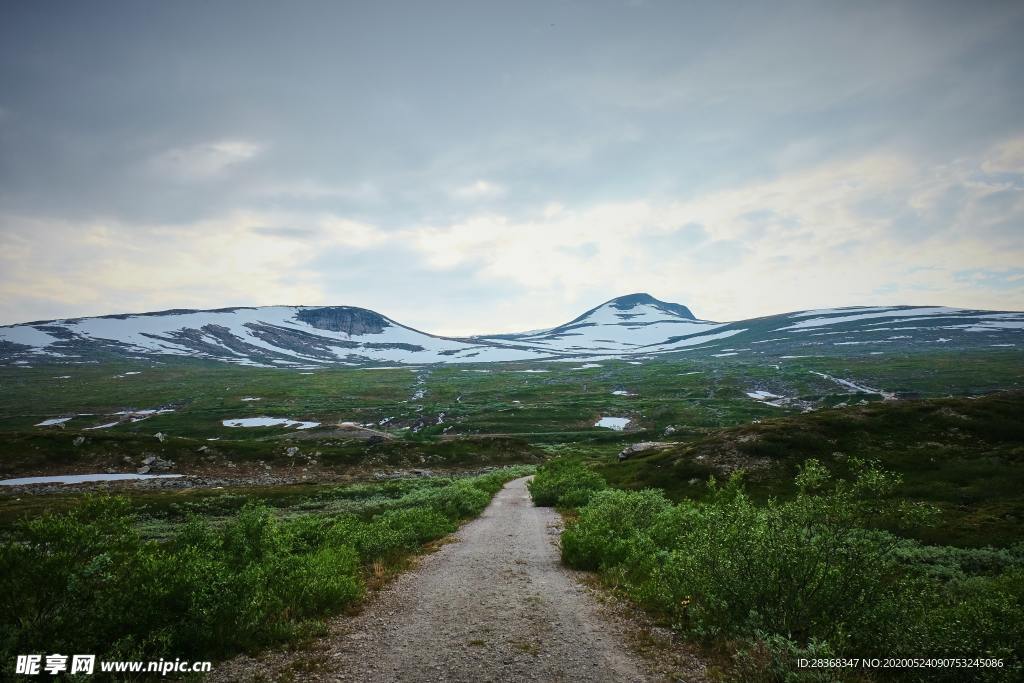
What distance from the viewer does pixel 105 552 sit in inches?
357

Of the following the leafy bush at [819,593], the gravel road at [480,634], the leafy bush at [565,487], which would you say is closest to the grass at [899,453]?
the leafy bush at [565,487]

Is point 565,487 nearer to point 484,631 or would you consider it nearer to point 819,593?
point 484,631

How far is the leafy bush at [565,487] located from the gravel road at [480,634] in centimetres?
1931

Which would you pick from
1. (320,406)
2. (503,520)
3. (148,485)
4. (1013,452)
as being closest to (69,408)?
(320,406)

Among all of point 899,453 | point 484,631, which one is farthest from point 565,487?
point 899,453

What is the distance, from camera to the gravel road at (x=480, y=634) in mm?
9694

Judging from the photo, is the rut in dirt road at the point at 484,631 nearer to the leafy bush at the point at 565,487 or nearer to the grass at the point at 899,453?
the leafy bush at the point at 565,487

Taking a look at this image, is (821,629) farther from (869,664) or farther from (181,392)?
(181,392)

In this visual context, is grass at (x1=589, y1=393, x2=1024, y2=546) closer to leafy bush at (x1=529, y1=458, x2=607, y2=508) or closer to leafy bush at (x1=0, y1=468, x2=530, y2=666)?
leafy bush at (x1=529, y1=458, x2=607, y2=508)

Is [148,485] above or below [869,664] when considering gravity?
below

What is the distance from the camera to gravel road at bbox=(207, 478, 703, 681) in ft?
31.8

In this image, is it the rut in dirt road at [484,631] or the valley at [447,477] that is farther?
the valley at [447,477]

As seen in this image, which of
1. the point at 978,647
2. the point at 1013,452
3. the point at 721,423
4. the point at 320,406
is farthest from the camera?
the point at 320,406

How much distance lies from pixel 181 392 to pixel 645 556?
618ft
